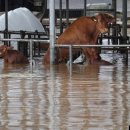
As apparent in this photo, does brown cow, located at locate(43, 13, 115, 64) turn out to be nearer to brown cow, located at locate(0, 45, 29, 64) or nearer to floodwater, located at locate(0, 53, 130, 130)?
brown cow, located at locate(0, 45, 29, 64)

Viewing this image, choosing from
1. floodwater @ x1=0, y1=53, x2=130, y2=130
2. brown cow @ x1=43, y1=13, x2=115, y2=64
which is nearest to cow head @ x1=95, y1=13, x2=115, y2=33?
brown cow @ x1=43, y1=13, x2=115, y2=64

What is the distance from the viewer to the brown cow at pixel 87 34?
12.4m

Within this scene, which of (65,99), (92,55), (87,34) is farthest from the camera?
(87,34)

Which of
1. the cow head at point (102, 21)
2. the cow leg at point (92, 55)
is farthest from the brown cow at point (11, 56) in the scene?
the cow head at point (102, 21)

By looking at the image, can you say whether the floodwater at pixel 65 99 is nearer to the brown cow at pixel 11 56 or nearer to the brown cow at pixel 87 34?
the brown cow at pixel 87 34

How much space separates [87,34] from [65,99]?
16.9 ft

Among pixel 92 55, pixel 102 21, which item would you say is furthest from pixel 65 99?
pixel 102 21

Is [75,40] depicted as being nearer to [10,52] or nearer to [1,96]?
[10,52]

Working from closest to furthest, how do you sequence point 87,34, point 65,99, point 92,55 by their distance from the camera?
point 65,99 < point 92,55 < point 87,34

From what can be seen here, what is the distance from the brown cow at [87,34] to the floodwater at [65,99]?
1.21 m

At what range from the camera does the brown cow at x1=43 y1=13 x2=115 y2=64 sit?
40.7ft

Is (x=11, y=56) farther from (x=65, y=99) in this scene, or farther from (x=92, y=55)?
(x=65, y=99)

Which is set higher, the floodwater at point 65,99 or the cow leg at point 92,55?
the cow leg at point 92,55

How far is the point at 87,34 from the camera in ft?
41.1
